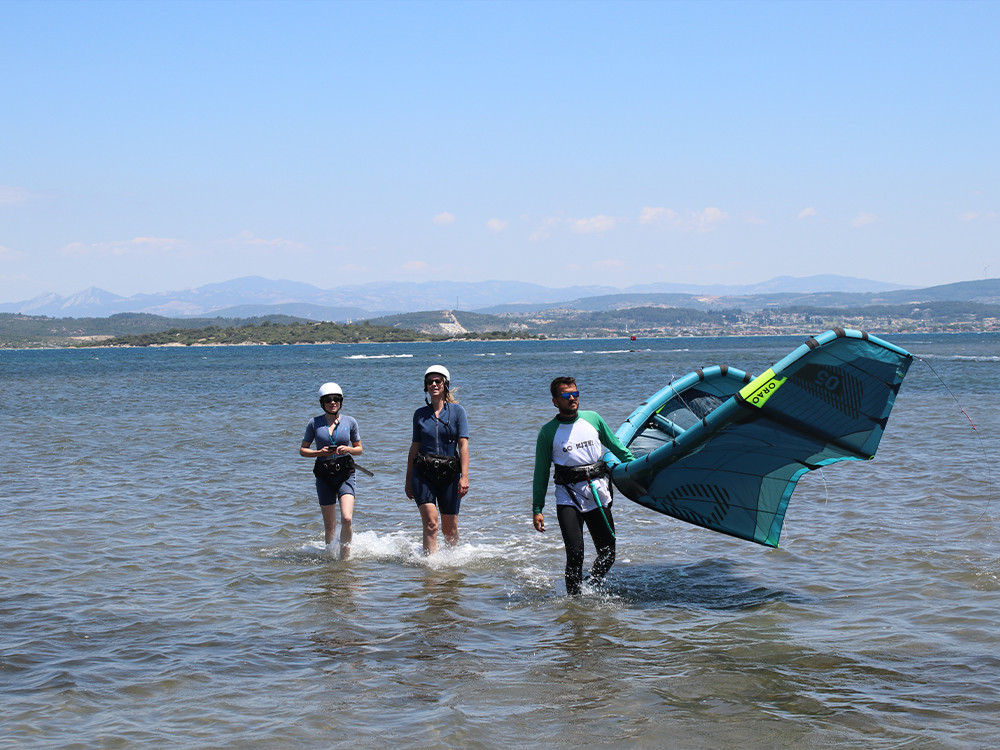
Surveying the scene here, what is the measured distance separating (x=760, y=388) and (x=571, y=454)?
1.64m

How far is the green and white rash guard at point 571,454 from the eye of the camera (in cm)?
761

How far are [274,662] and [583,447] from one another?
2968 mm

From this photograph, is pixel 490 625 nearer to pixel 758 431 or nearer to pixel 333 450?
pixel 333 450

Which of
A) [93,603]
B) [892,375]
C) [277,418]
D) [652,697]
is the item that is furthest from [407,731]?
[277,418]

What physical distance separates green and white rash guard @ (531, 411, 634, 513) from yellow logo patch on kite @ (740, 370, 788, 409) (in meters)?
1.17

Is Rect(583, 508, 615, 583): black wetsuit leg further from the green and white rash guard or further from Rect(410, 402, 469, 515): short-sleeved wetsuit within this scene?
Rect(410, 402, 469, 515): short-sleeved wetsuit

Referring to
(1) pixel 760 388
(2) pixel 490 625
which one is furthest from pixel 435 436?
(1) pixel 760 388

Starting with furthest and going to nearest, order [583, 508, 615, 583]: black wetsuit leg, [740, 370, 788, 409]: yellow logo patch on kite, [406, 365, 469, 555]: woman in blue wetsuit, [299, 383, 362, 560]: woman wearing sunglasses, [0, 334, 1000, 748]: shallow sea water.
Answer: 1. [299, 383, 362, 560]: woman wearing sunglasses
2. [406, 365, 469, 555]: woman in blue wetsuit
3. [583, 508, 615, 583]: black wetsuit leg
4. [740, 370, 788, 409]: yellow logo patch on kite
5. [0, 334, 1000, 748]: shallow sea water

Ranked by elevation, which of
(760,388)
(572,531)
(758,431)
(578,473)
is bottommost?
(572,531)

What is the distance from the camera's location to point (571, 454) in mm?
7609

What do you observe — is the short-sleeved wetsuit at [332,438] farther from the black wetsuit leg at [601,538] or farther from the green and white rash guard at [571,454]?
the black wetsuit leg at [601,538]

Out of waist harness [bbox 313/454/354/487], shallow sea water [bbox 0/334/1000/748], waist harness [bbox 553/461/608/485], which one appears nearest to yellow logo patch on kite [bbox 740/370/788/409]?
waist harness [bbox 553/461/608/485]

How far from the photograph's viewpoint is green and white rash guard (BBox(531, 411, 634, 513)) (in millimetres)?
7605

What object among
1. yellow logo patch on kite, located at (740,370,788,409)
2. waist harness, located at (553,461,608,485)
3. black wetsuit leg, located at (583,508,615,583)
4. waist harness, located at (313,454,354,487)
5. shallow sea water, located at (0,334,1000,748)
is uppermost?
yellow logo patch on kite, located at (740,370,788,409)
